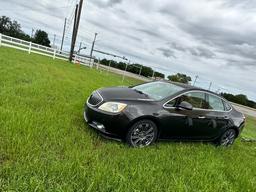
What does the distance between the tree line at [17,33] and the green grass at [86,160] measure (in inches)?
3107

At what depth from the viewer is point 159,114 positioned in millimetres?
6359

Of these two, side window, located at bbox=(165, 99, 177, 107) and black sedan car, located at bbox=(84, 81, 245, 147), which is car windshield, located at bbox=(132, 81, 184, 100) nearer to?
black sedan car, located at bbox=(84, 81, 245, 147)

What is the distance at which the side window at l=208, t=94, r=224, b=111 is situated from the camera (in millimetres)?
7709

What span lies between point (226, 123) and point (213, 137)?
55 centimetres

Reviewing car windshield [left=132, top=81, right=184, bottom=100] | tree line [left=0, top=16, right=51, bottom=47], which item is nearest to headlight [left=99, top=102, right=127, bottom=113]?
car windshield [left=132, top=81, right=184, bottom=100]

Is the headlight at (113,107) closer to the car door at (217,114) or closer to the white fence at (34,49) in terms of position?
the car door at (217,114)

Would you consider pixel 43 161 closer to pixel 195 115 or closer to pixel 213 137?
pixel 195 115

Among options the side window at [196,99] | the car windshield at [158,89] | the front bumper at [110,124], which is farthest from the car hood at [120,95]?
the side window at [196,99]

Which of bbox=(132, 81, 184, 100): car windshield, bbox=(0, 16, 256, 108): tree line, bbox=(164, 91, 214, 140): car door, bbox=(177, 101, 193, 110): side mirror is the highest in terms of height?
bbox=(132, 81, 184, 100): car windshield

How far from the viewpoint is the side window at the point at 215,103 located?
771cm

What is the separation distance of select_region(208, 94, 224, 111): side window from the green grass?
1057mm

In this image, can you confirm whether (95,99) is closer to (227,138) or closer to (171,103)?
(171,103)

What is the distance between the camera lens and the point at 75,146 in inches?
205

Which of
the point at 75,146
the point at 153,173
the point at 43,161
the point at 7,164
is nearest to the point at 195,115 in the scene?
the point at 153,173
